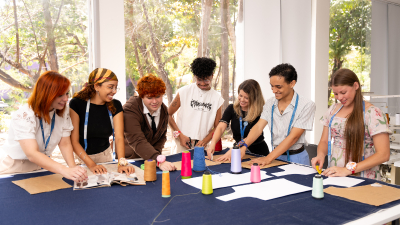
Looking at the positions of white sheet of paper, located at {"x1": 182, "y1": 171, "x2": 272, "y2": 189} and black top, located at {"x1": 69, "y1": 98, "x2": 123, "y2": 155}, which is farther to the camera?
black top, located at {"x1": 69, "y1": 98, "x2": 123, "y2": 155}

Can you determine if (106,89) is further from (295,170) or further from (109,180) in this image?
(295,170)

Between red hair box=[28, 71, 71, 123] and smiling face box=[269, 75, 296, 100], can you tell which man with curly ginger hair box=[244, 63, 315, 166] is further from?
red hair box=[28, 71, 71, 123]

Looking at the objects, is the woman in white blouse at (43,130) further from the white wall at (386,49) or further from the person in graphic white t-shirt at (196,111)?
the white wall at (386,49)

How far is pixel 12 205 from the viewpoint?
5.16 feet

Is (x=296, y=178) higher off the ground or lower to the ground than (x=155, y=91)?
lower

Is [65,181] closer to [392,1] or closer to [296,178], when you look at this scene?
[296,178]

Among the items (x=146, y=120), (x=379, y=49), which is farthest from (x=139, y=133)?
(x=379, y=49)

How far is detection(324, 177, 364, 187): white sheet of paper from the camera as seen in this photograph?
1880 mm

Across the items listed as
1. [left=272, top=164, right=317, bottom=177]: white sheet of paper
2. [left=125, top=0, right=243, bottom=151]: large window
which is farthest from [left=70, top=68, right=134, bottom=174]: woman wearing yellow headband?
[left=125, top=0, right=243, bottom=151]: large window

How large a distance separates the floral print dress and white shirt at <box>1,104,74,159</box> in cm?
189

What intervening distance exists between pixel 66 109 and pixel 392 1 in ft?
23.8

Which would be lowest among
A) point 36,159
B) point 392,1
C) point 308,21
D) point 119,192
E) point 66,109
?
point 119,192

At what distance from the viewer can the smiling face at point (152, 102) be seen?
2512 mm

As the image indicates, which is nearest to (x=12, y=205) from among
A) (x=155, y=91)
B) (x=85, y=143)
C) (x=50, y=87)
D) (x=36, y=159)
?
(x=36, y=159)
